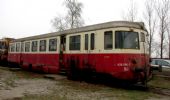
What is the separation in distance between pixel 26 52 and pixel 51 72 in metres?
5.88

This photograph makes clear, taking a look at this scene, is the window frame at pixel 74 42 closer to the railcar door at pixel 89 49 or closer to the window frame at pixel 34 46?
the railcar door at pixel 89 49

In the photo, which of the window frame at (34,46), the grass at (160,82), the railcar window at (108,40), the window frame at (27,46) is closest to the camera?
the railcar window at (108,40)

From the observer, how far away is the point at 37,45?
24047 mm

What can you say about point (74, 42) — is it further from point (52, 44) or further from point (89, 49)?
point (52, 44)

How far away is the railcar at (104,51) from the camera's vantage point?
1481 centimetres

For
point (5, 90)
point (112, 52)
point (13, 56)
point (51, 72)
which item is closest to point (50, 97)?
point (5, 90)

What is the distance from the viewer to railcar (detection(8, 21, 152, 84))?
1481cm

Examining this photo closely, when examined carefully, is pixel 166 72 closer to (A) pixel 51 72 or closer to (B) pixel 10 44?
(A) pixel 51 72

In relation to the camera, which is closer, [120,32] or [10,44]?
[120,32]

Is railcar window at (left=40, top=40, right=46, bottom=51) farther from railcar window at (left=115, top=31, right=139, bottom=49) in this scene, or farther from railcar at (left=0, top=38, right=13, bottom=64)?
railcar at (left=0, top=38, right=13, bottom=64)

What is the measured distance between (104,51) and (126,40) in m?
1.29

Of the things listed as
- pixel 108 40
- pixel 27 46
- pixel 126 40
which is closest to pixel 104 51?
pixel 108 40

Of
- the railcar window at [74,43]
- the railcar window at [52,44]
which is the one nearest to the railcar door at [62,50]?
the railcar window at [52,44]

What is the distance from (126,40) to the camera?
14984mm
